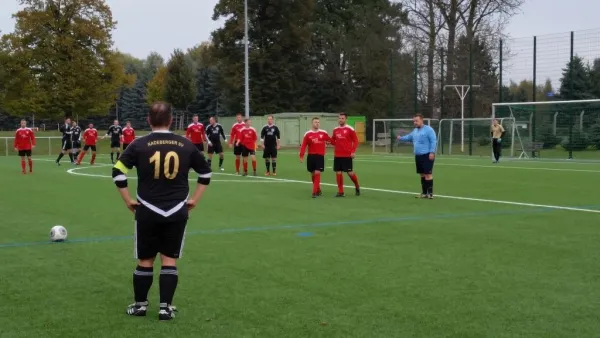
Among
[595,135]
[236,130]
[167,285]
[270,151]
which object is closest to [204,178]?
[167,285]

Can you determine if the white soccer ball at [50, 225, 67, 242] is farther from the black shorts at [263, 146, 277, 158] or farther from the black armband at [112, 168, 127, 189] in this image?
the black shorts at [263, 146, 277, 158]

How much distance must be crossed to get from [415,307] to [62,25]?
174ft

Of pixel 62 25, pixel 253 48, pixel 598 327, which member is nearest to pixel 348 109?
pixel 253 48

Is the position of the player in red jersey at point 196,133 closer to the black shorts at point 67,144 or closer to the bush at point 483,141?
the black shorts at point 67,144

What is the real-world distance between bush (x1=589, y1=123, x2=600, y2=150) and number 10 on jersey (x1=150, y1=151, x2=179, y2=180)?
27646 mm

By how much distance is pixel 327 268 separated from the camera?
741 centimetres

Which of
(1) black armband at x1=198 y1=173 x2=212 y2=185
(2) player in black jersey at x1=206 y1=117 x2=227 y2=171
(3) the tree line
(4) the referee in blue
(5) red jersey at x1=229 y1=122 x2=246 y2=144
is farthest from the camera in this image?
(3) the tree line

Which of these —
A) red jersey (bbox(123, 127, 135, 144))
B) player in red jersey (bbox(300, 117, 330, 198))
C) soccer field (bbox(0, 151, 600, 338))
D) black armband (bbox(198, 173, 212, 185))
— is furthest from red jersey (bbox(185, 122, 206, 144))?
black armband (bbox(198, 173, 212, 185))

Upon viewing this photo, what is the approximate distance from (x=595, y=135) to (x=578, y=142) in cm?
79

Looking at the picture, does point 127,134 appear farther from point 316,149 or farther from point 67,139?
point 316,149

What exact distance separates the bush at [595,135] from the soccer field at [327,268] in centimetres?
1657

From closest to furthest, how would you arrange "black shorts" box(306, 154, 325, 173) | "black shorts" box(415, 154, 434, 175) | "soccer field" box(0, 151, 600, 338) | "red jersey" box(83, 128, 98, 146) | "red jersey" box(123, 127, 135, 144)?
"soccer field" box(0, 151, 600, 338)
"black shorts" box(415, 154, 434, 175)
"black shorts" box(306, 154, 325, 173)
"red jersey" box(83, 128, 98, 146)
"red jersey" box(123, 127, 135, 144)

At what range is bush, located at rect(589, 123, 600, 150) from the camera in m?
Answer: 29.3

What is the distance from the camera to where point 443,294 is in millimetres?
6227
